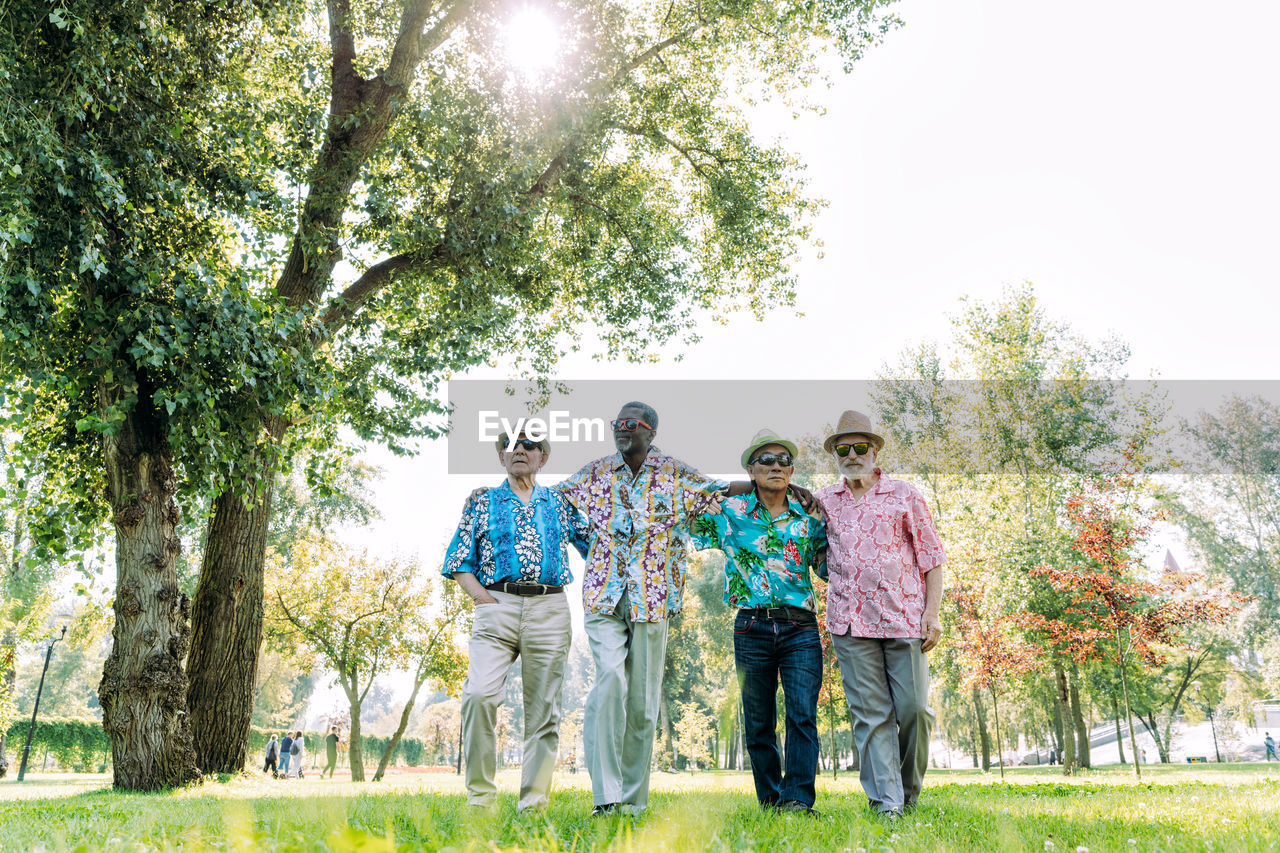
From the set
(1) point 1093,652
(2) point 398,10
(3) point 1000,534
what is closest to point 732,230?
(2) point 398,10

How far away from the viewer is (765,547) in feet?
16.4

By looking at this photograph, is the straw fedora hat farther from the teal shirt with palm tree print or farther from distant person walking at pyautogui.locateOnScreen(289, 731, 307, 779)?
distant person walking at pyautogui.locateOnScreen(289, 731, 307, 779)

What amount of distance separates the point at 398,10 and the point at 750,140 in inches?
277

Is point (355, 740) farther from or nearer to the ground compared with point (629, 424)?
nearer to the ground

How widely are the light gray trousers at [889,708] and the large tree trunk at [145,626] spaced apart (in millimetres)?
7432

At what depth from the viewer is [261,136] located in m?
9.42

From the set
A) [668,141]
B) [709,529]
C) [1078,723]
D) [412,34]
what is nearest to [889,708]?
[709,529]

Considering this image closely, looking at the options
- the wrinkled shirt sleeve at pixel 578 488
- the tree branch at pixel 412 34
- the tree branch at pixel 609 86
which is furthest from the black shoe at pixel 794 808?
the tree branch at pixel 412 34

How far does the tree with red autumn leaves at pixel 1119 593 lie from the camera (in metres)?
17.6

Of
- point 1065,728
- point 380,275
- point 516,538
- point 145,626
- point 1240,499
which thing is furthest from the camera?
point 1240,499

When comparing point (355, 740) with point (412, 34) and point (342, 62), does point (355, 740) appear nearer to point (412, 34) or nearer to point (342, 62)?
point (342, 62)

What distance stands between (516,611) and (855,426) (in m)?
2.61

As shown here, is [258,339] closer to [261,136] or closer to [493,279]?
[261,136]

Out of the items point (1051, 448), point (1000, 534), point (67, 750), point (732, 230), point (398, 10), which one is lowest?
point (67, 750)
